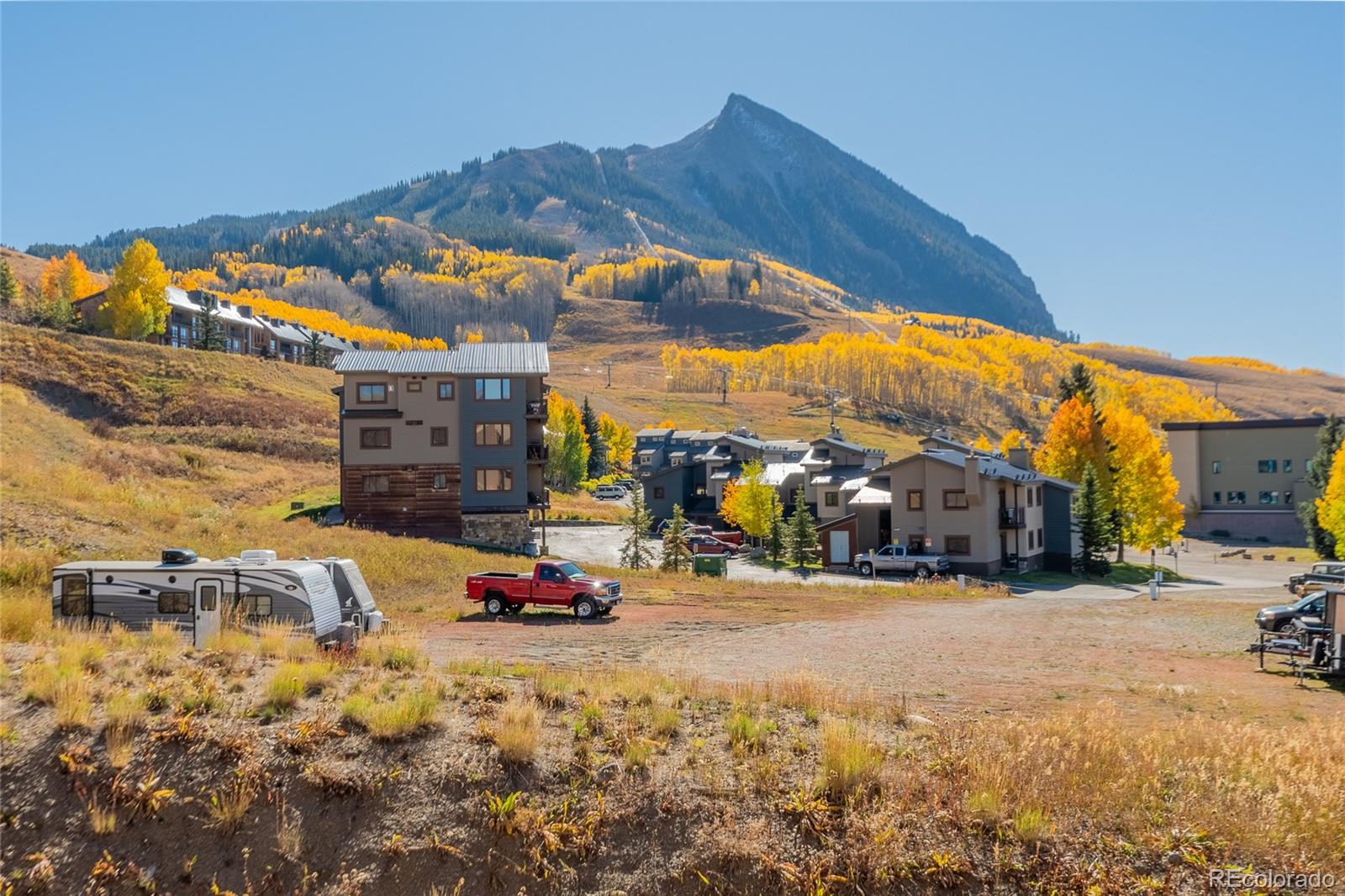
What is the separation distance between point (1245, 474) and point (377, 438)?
87.6 m

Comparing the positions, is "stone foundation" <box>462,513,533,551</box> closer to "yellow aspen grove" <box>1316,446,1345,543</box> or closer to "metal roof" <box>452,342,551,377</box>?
"metal roof" <box>452,342,551,377</box>

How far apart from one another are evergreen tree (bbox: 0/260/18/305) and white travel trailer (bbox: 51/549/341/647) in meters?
110

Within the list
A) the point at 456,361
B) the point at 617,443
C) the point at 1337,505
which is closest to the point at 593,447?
the point at 617,443

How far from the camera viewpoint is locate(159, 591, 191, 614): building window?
18500mm

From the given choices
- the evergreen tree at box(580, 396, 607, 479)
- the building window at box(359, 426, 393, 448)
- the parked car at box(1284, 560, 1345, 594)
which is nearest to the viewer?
the parked car at box(1284, 560, 1345, 594)

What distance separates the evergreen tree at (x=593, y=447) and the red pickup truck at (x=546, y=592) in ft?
296

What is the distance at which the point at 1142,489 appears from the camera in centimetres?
6100

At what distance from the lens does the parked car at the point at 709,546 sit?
62281 mm

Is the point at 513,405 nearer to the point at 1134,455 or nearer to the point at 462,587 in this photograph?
the point at 462,587

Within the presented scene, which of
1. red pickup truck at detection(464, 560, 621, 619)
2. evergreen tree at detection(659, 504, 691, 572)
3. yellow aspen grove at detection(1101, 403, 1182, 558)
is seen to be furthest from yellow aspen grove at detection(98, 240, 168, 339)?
yellow aspen grove at detection(1101, 403, 1182, 558)

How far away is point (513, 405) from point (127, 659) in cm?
4421

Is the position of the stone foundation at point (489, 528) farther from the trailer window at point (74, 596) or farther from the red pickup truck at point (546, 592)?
the trailer window at point (74, 596)

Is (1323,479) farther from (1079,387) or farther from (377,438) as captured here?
(377,438)

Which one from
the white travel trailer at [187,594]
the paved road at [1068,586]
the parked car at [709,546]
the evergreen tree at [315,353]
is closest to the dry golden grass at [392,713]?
the white travel trailer at [187,594]
